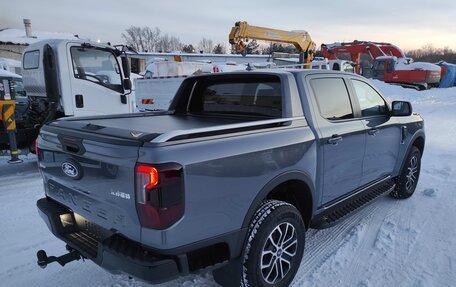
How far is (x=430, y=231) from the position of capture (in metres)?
3.89

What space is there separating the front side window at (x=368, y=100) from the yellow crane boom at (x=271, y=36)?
10128 millimetres

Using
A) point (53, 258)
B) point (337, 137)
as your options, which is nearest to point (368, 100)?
point (337, 137)

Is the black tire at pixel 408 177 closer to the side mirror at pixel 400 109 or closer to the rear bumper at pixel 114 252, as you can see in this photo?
the side mirror at pixel 400 109

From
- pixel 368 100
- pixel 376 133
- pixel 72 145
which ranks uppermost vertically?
pixel 368 100

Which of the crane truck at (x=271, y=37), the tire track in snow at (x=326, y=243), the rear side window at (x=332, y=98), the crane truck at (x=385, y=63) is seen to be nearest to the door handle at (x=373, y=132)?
the rear side window at (x=332, y=98)

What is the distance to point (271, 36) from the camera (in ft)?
49.5

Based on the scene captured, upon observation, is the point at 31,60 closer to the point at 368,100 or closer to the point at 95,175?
the point at 95,175

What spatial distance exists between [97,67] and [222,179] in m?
5.68

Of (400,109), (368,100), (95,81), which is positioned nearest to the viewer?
(368,100)

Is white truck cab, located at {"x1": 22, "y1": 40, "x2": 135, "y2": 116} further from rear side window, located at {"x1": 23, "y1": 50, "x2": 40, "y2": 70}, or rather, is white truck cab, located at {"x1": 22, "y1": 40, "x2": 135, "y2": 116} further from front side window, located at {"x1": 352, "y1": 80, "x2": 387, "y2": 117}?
front side window, located at {"x1": 352, "y1": 80, "x2": 387, "y2": 117}

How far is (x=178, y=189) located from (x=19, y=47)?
158 ft

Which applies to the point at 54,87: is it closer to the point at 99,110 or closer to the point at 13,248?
the point at 99,110

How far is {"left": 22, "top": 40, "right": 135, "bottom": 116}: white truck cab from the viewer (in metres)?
6.27

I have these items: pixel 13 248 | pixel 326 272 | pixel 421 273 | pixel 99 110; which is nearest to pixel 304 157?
pixel 326 272
